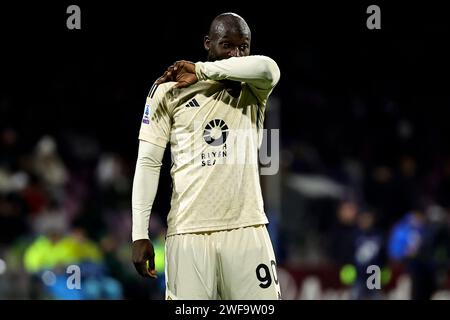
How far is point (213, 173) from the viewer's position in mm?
4129

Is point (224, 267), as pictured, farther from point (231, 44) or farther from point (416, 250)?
point (416, 250)

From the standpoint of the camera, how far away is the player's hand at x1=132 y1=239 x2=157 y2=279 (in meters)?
4.11

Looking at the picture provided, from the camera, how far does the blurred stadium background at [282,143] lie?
945 cm

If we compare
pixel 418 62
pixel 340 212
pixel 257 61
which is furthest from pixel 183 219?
pixel 418 62

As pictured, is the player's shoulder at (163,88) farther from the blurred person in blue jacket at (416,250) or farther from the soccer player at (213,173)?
the blurred person in blue jacket at (416,250)

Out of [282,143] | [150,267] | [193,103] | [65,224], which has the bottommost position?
[65,224]

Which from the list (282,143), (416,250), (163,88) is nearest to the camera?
(163,88)

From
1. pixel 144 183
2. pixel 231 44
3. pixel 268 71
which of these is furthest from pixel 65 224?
pixel 268 71

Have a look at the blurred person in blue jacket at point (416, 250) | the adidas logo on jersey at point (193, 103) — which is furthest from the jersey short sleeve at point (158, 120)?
the blurred person in blue jacket at point (416, 250)

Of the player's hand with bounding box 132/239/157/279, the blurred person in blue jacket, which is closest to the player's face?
the player's hand with bounding box 132/239/157/279

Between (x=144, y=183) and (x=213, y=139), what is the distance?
39 centimetres

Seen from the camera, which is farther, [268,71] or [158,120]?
[158,120]

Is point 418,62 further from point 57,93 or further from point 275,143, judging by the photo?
point 275,143

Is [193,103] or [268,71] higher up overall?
[268,71]
